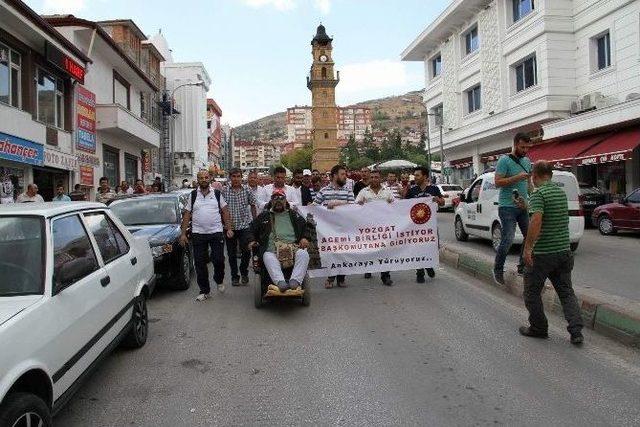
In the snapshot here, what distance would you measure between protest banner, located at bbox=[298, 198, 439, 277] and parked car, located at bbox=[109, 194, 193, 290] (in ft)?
6.74

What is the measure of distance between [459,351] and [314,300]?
2.76 m

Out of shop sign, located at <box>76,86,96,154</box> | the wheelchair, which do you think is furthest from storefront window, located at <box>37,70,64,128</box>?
the wheelchair

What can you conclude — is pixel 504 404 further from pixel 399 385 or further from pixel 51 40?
pixel 51 40

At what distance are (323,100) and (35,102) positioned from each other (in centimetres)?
7292

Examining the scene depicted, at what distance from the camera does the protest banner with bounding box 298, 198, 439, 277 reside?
8547 mm

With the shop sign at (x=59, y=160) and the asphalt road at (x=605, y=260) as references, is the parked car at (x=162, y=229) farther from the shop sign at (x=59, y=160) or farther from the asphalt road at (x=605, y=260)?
the shop sign at (x=59, y=160)

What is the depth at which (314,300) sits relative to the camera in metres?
7.52

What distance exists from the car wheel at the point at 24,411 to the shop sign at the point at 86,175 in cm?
2045

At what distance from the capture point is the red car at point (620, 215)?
1464cm

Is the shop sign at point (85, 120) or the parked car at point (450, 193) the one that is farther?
the parked car at point (450, 193)

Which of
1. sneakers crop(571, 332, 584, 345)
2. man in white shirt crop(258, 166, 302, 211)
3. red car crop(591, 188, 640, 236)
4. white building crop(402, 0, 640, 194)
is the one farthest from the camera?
white building crop(402, 0, 640, 194)

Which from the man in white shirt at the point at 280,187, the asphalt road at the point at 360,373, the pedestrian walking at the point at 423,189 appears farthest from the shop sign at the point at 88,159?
the asphalt road at the point at 360,373

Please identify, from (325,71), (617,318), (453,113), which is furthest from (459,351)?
(325,71)

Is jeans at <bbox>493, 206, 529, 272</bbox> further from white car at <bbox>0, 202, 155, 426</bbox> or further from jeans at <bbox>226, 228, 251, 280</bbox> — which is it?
white car at <bbox>0, 202, 155, 426</bbox>
